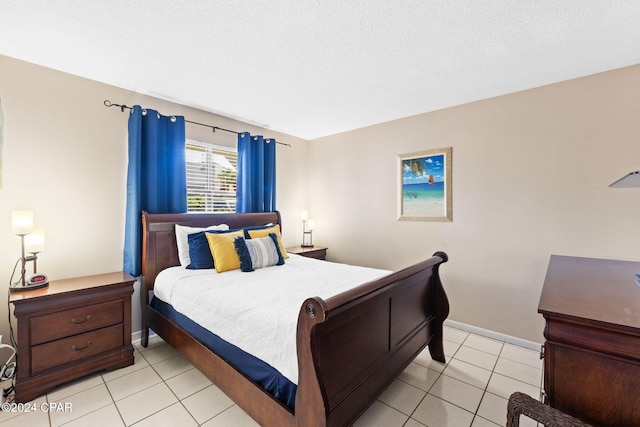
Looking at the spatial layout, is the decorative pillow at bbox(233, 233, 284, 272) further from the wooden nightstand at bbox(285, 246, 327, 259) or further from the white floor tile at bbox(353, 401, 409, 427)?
the white floor tile at bbox(353, 401, 409, 427)

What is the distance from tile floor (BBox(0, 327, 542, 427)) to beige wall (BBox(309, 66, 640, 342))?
0.70 metres

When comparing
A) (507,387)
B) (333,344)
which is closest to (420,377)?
(507,387)

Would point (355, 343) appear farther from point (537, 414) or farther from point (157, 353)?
point (157, 353)

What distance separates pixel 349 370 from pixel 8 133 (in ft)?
10.2

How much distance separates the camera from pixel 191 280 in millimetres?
2320

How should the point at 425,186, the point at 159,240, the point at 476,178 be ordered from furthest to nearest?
the point at 425,186 → the point at 476,178 → the point at 159,240

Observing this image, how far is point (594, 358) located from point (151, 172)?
3.40 metres

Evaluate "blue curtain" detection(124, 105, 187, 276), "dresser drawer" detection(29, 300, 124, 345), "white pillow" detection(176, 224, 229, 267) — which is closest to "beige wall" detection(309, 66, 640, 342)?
"white pillow" detection(176, 224, 229, 267)

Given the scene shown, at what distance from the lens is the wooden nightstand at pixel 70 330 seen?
1927 mm

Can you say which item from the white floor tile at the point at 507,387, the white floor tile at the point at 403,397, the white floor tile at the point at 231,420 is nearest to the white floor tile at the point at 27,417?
the white floor tile at the point at 231,420

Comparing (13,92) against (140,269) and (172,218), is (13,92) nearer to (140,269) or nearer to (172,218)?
(172,218)

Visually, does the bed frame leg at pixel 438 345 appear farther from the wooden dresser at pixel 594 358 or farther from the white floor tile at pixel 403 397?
the wooden dresser at pixel 594 358

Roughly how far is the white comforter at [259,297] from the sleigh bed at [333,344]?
2.9 inches

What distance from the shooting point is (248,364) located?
5.24ft
